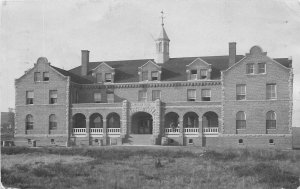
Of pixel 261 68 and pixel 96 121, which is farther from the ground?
pixel 261 68

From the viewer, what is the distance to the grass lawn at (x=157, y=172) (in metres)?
17.6

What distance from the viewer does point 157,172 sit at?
20594 millimetres

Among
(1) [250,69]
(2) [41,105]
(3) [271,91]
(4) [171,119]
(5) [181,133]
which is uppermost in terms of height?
(1) [250,69]

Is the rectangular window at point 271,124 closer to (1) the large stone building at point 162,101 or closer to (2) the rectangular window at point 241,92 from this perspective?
(1) the large stone building at point 162,101

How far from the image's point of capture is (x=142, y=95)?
1829 inches

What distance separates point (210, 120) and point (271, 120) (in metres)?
6.83

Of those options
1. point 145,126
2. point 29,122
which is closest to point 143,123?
point 145,126

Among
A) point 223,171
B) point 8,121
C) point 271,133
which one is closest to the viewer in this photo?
point 223,171

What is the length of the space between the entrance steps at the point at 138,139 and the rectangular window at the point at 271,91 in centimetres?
1248

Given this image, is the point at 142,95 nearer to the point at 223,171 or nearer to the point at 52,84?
the point at 52,84

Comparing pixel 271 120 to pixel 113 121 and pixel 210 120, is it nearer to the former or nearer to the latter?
pixel 210 120

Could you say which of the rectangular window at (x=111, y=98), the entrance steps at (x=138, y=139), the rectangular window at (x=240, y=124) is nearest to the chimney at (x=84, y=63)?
the rectangular window at (x=111, y=98)

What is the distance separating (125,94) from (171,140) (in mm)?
8019

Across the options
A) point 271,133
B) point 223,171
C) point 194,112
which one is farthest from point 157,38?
point 223,171
